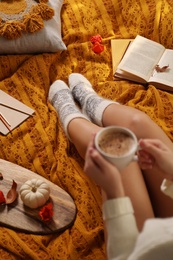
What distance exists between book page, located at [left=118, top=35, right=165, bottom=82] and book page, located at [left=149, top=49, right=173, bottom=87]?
0.02 meters

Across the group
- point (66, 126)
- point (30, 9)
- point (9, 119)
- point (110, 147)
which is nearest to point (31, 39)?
point (30, 9)

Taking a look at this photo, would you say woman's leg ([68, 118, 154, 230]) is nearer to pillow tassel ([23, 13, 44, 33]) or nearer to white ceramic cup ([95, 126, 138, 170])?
white ceramic cup ([95, 126, 138, 170])

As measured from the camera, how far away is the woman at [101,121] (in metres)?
1.01

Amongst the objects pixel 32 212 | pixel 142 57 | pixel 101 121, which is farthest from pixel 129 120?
pixel 142 57

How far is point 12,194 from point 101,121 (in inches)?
14.8

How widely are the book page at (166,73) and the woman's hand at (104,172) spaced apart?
0.91 m

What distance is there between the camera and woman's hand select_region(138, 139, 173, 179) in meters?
→ 0.85

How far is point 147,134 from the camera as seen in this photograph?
114 centimetres

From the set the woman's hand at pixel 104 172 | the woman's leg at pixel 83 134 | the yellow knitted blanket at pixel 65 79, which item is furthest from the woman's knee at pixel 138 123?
the woman's hand at pixel 104 172

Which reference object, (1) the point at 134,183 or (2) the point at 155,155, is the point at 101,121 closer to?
(1) the point at 134,183

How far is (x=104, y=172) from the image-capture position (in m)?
0.79

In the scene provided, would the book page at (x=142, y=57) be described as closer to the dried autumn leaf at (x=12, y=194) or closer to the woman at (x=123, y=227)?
the dried autumn leaf at (x=12, y=194)

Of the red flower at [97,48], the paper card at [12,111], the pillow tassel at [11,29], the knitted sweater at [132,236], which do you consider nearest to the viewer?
the knitted sweater at [132,236]

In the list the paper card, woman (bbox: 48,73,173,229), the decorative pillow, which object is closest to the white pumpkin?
woman (bbox: 48,73,173,229)
